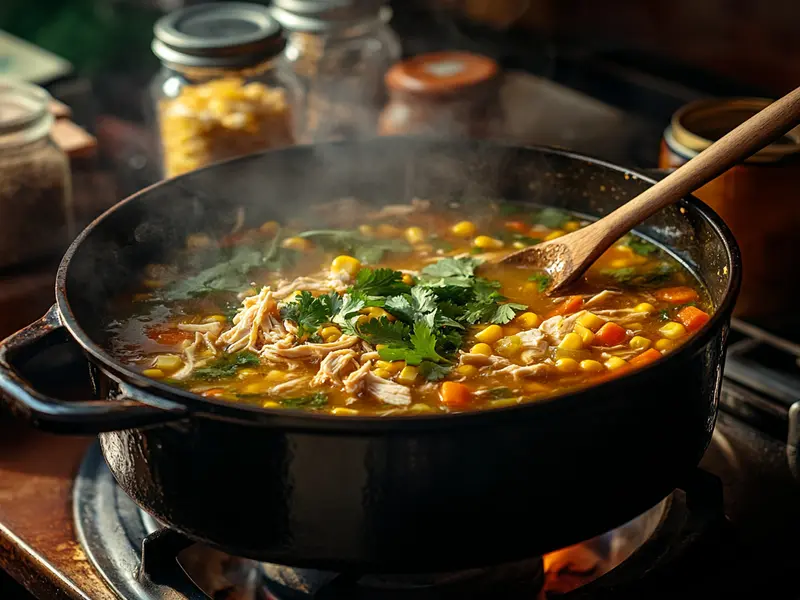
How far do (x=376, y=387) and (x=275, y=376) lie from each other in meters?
0.21

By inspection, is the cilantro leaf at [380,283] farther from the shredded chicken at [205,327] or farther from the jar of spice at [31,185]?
the jar of spice at [31,185]

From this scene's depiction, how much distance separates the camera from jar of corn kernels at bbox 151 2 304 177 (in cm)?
302

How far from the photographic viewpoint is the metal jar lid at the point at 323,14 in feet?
11.1

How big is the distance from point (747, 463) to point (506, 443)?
99 cm

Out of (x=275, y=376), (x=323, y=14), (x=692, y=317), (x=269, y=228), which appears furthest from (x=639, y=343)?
(x=323, y=14)

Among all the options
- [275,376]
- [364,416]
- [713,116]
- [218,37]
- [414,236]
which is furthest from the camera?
[218,37]

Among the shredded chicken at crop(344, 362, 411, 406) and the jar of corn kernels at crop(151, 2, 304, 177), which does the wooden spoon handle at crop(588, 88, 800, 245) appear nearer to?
the shredded chicken at crop(344, 362, 411, 406)

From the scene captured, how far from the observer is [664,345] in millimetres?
2000

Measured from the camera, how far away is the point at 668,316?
6.94 feet

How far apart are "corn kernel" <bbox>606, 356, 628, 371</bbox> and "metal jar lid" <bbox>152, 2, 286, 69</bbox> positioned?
1.63m

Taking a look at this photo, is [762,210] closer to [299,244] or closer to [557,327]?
[557,327]

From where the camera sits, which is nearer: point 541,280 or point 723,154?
point 723,154

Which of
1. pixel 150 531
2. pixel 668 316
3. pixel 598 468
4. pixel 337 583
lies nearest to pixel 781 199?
pixel 668 316

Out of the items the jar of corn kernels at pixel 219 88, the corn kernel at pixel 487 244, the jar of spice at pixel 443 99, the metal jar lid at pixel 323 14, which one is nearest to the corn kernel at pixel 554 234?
the corn kernel at pixel 487 244
